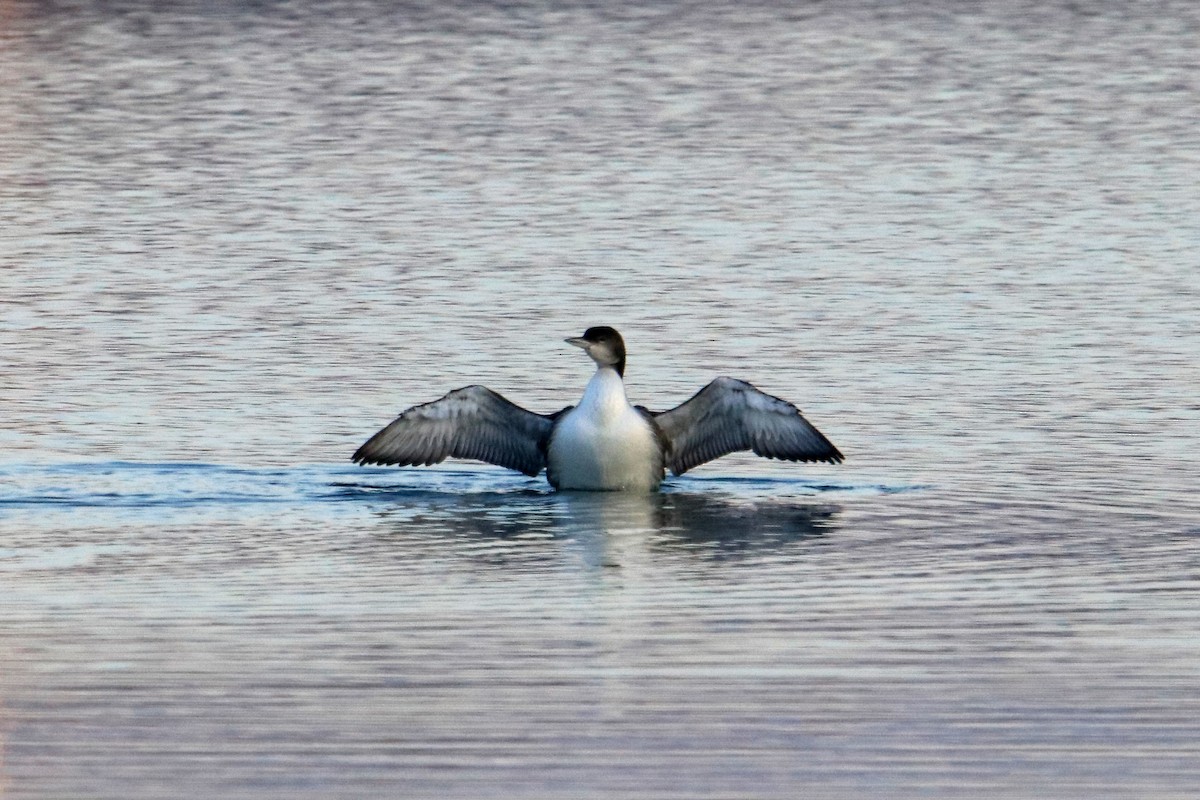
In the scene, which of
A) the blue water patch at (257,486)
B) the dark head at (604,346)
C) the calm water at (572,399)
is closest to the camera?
the calm water at (572,399)

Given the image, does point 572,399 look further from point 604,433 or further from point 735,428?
point 604,433

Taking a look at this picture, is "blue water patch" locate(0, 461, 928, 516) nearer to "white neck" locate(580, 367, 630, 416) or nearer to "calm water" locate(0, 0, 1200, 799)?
"calm water" locate(0, 0, 1200, 799)

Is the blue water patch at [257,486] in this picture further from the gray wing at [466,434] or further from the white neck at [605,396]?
the white neck at [605,396]

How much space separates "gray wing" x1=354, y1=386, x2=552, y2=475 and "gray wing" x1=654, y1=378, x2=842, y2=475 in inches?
26.9

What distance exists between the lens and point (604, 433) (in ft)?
44.7

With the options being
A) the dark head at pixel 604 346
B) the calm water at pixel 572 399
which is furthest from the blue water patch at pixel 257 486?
the dark head at pixel 604 346

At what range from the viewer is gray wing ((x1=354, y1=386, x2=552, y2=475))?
44.8ft

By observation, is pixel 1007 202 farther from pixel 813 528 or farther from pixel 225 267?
pixel 813 528

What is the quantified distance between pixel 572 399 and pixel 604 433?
2.19 metres

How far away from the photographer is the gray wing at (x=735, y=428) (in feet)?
44.9

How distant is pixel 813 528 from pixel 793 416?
174 centimetres

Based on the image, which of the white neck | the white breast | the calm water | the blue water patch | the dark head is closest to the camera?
the calm water

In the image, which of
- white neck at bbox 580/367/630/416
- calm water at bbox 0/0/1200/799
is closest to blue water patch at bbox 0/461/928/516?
calm water at bbox 0/0/1200/799


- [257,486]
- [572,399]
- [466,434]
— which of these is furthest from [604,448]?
[572,399]
